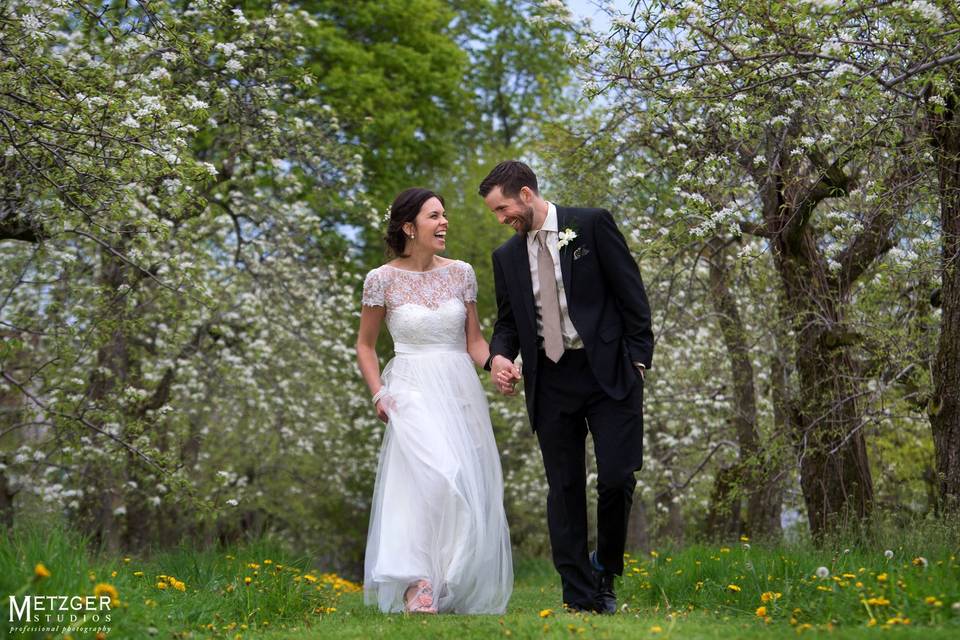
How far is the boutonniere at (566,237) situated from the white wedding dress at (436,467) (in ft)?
3.41

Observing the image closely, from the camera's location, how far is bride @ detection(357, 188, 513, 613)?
5.68 meters

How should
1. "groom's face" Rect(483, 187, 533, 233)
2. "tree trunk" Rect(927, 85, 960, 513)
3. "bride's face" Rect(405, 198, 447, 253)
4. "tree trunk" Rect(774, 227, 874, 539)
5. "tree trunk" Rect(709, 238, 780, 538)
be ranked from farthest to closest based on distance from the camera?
"tree trunk" Rect(709, 238, 780, 538)
"tree trunk" Rect(774, 227, 874, 539)
"bride's face" Rect(405, 198, 447, 253)
"tree trunk" Rect(927, 85, 960, 513)
"groom's face" Rect(483, 187, 533, 233)

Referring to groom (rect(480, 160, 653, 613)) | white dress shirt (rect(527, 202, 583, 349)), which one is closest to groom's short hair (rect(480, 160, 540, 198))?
groom (rect(480, 160, 653, 613))

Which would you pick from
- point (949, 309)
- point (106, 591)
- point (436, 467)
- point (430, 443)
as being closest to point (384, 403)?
point (430, 443)

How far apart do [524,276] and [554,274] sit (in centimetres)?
17

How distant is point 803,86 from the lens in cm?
581

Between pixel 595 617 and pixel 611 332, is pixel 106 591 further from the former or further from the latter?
pixel 611 332

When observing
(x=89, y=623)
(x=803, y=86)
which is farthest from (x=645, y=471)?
(x=89, y=623)

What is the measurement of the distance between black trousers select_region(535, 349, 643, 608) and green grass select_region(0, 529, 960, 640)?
36 centimetres

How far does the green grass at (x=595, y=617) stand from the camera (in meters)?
4.04

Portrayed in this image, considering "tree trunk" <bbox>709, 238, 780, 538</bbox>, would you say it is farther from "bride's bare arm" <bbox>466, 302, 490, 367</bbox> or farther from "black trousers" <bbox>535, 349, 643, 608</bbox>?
"black trousers" <bbox>535, 349, 643, 608</bbox>

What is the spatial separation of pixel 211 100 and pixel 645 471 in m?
7.26

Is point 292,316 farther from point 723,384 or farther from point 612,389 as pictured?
point 612,389

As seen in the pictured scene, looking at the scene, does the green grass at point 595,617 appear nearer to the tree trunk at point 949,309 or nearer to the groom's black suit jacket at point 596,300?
the tree trunk at point 949,309
